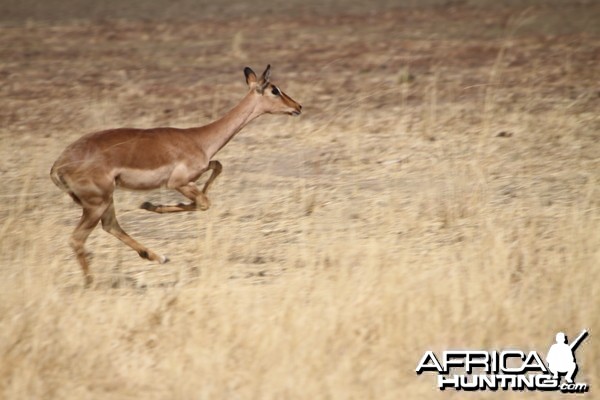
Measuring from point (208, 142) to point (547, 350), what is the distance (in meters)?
3.69

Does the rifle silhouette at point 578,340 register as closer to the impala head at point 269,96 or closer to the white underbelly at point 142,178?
the white underbelly at point 142,178

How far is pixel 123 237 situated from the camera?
8445 millimetres

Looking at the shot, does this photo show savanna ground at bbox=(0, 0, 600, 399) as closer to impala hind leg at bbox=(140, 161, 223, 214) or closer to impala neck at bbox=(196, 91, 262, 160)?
impala hind leg at bbox=(140, 161, 223, 214)

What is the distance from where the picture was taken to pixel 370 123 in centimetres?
1288

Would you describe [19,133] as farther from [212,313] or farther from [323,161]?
[212,313]

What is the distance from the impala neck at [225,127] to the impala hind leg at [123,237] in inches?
41.4

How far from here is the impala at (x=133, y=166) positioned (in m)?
8.10

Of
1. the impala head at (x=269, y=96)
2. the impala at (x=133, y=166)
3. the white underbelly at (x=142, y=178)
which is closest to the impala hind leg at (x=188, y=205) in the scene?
the impala at (x=133, y=166)

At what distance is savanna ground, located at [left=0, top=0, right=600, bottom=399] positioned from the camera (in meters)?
6.38

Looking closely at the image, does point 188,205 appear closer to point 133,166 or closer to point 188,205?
point 188,205

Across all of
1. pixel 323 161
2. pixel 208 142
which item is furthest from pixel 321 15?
pixel 208 142

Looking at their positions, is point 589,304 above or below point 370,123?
below

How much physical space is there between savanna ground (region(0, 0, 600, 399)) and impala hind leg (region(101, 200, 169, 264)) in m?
0.08

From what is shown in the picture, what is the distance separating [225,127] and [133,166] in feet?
3.78
